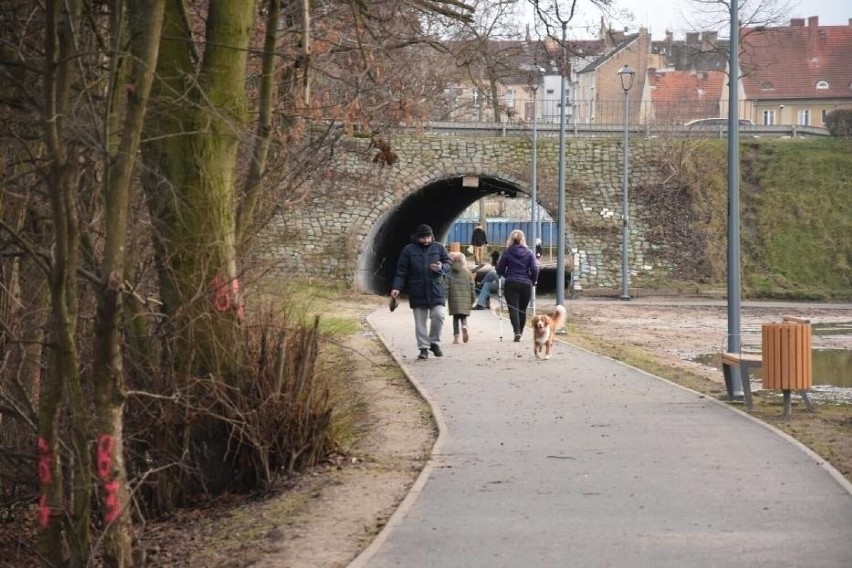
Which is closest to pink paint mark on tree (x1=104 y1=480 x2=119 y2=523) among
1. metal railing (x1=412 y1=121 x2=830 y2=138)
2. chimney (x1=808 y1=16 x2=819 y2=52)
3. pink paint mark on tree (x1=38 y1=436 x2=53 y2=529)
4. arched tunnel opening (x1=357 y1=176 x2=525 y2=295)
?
pink paint mark on tree (x1=38 y1=436 x2=53 y2=529)

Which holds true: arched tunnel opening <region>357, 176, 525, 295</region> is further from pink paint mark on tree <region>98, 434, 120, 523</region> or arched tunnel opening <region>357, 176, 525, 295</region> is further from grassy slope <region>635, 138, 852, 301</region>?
pink paint mark on tree <region>98, 434, 120, 523</region>

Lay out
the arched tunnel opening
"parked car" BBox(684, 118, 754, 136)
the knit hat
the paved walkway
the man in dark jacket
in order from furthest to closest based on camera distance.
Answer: "parked car" BBox(684, 118, 754, 136), the arched tunnel opening, the knit hat, the man in dark jacket, the paved walkway

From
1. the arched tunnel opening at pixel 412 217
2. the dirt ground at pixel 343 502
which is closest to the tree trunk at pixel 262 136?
the dirt ground at pixel 343 502

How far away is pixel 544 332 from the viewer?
805 inches

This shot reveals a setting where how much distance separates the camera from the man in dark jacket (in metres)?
20.2

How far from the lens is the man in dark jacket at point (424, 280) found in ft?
66.3

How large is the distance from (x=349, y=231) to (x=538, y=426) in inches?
1270

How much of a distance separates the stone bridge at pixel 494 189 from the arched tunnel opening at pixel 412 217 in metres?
0.07

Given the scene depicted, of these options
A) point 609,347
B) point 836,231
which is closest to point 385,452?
point 609,347

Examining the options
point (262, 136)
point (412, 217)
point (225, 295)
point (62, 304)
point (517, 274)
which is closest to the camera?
point (62, 304)

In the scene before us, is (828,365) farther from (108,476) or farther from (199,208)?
(108,476)

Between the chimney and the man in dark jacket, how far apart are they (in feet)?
256

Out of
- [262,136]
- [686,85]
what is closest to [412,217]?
[262,136]

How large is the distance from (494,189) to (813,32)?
4833 cm
